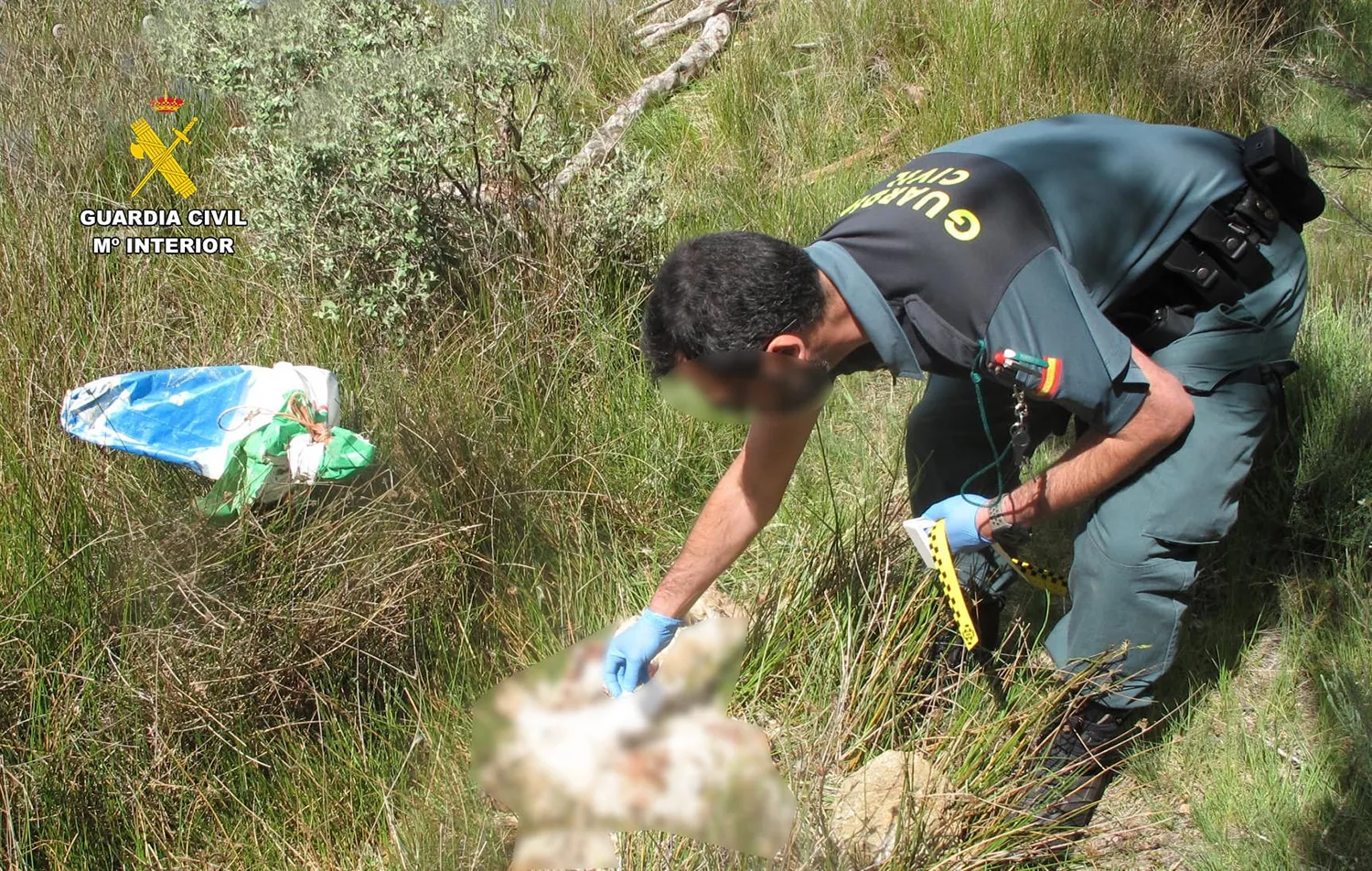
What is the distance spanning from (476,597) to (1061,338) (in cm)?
162

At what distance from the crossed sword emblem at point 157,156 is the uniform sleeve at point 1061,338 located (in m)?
4.02

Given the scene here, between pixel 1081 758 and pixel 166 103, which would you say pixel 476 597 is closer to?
pixel 1081 758

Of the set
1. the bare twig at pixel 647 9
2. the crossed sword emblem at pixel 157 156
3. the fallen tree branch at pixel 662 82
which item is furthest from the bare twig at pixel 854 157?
the crossed sword emblem at pixel 157 156

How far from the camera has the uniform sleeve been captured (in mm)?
1923

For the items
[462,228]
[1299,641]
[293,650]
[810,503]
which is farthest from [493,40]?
[1299,641]

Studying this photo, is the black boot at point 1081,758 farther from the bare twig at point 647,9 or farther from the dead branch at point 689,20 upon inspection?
the bare twig at point 647,9

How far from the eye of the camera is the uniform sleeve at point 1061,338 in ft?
6.31

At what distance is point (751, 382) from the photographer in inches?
78.5

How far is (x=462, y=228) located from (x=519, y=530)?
1339mm

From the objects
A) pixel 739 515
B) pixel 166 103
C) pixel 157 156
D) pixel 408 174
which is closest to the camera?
pixel 739 515

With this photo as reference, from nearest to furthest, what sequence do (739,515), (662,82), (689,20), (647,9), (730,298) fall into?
(730,298) → (739,515) → (662,82) → (689,20) → (647,9)

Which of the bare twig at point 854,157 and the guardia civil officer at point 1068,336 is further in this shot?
the bare twig at point 854,157

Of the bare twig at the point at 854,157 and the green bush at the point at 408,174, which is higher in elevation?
the green bush at the point at 408,174

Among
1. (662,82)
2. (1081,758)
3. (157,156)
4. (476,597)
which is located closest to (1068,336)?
(1081,758)
